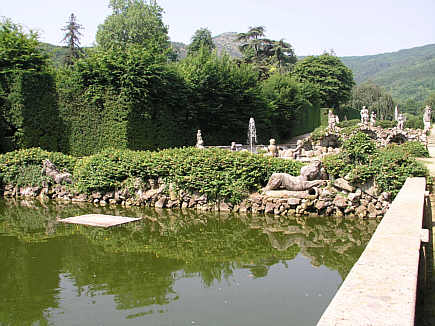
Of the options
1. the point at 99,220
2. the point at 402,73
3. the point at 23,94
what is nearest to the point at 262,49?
the point at 23,94

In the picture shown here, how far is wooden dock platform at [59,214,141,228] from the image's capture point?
28.2 feet

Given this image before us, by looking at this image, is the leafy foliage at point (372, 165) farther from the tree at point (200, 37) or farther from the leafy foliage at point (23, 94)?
the tree at point (200, 37)

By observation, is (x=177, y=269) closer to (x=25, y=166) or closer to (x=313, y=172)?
(x=313, y=172)

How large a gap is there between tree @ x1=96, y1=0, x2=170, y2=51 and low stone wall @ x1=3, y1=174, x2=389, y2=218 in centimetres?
2718

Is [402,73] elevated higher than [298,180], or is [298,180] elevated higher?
[402,73]

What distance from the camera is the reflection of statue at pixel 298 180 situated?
9.39 m

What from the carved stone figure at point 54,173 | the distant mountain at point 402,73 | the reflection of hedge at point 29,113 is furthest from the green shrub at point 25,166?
the distant mountain at point 402,73

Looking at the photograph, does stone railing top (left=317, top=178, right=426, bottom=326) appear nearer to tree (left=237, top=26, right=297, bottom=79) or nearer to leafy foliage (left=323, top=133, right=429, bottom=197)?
leafy foliage (left=323, top=133, right=429, bottom=197)

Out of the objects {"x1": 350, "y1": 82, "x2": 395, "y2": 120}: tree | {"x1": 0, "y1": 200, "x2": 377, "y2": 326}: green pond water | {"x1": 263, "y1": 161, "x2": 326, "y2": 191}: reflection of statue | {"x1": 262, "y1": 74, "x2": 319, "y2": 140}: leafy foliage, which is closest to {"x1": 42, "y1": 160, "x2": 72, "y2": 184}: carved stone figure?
{"x1": 0, "y1": 200, "x2": 377, "y2": 326}: green pond water

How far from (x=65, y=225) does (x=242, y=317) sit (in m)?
5.80

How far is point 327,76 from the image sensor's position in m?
→ 45.7

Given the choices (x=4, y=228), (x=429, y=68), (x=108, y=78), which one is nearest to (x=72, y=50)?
(x=108, y=78)

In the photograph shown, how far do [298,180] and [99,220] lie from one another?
186 inches

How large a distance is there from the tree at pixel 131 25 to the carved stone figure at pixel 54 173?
2525cm
